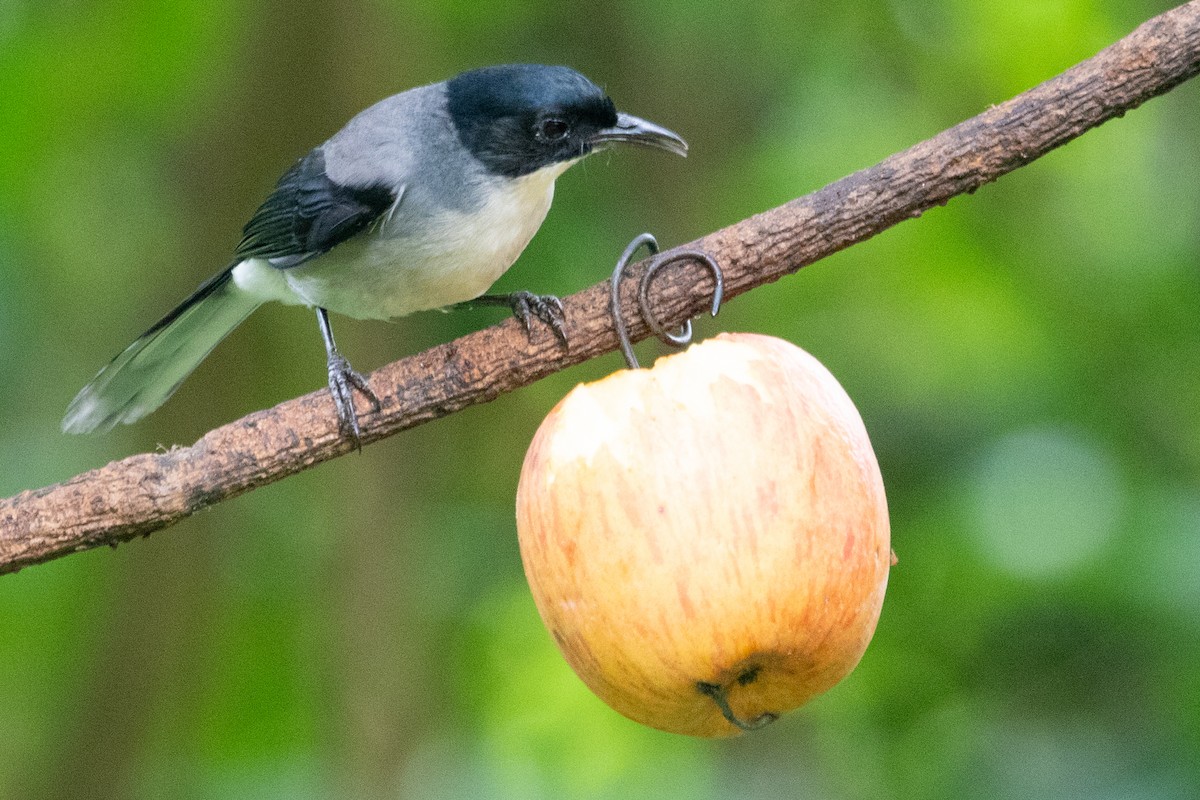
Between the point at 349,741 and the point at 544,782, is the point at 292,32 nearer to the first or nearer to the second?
the point at 349,741

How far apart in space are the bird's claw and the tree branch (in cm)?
2

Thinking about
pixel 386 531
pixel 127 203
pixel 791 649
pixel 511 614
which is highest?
pixel 127 203

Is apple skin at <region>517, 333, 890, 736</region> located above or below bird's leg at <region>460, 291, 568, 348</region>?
below

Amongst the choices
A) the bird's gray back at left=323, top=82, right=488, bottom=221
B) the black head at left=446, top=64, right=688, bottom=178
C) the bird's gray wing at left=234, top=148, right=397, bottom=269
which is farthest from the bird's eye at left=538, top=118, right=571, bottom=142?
the bird's gray wing at left=234, top=148, right=397, bottom=269

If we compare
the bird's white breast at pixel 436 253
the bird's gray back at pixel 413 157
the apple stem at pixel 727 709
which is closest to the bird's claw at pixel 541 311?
the bird's white breast at pixel 436 253

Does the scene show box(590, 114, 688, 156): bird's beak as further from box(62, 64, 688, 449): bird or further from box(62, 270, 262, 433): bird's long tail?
box(62, 270, 262, 433): bird's long tail

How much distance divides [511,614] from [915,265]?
1990 mm

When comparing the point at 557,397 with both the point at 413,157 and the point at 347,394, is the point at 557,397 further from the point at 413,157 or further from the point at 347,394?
the point at 347,394

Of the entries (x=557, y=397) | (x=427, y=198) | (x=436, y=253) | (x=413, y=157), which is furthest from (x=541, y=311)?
(x=557, y=397)

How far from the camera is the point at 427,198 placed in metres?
3.59

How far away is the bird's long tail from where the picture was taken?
3.84 m

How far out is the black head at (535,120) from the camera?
3.43m

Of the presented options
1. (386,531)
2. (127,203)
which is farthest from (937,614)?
(127,203)

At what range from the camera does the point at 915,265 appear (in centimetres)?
482
